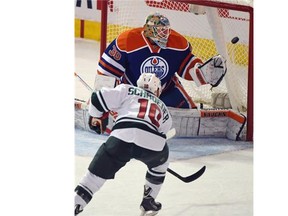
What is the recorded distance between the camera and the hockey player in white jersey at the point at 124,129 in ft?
5.65

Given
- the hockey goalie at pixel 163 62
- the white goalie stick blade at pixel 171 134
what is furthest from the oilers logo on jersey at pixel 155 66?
the white goalie stick blade at pixel 171 134

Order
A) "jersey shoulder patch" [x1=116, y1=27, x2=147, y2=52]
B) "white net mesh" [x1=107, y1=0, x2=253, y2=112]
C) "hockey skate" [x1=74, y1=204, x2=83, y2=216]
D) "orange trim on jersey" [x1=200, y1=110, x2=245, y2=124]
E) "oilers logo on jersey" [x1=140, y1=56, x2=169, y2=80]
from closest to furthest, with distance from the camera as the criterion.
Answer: "hockey skate" [x1=74, y1=204, x2=83, y2=216] → "oilers logo on jersey" [x1=140, y1=56, x2=169, y2=80] → "jersey shoulder patch" [x1=116, y1=27, x2=147, y2=52] → "white net mesh" [x1=107, y1=0, x2=253, y2=112] → "orange trim on jersey" [x1=200, y1=110, x2=245, y2=124]

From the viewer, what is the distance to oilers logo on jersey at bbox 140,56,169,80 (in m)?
1.83

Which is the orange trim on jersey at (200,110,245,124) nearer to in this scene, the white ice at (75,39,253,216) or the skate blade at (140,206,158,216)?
the white ice at (75,39,253,216)

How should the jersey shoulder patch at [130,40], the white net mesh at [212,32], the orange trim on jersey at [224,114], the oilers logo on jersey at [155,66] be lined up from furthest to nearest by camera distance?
→ the orange trim on jersey at [224,114]
the white net mesh at [212,32]
the jersey shoulder patch at [130,40]
the oilers logo on jersey at [155,66]

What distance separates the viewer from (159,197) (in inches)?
69.9

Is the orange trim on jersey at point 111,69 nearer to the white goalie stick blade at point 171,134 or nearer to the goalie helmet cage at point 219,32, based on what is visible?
the white goalie stick blade at point 171,134

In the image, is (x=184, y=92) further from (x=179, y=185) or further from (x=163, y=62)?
(x=179, y=185)

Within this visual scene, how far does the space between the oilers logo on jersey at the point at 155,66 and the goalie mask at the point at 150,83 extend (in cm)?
5

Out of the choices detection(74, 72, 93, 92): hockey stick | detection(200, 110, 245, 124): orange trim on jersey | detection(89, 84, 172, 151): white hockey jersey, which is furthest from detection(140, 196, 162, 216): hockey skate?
detection(200, 110, 245, 124): orange trim on jersey

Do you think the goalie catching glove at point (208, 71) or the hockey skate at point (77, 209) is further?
the goalie catching glove at point (208, 71)

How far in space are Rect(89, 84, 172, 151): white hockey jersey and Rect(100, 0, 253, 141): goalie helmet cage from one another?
1.32 feet

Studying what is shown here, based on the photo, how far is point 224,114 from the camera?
2.51 m

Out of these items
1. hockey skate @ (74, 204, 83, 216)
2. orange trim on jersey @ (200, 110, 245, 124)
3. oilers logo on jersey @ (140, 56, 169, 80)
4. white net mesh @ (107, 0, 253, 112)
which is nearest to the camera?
hockey skate @ (74, 204, 83, 216)
